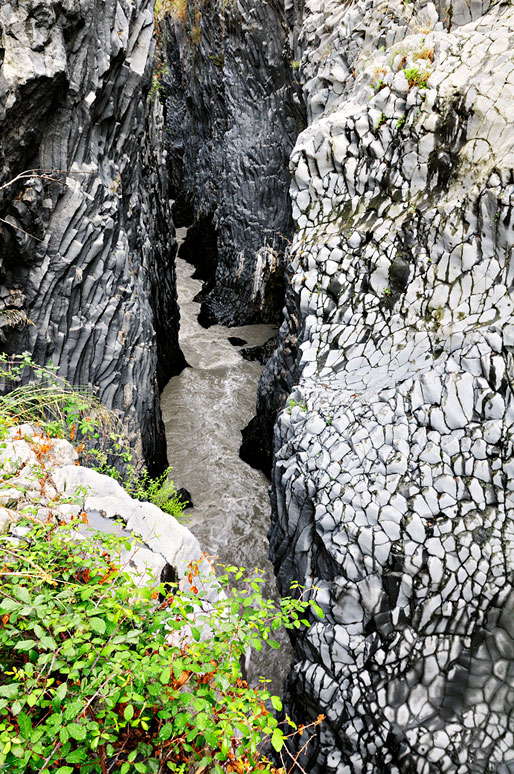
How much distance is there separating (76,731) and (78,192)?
6.10 metres

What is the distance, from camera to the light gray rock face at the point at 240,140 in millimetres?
12562

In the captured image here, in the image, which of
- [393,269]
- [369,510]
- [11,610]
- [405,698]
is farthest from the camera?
[393,269]

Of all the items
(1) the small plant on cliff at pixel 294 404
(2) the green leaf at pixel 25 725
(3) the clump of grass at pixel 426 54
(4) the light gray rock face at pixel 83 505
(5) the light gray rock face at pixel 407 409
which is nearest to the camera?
(2) the green leaf at pixel 25 725

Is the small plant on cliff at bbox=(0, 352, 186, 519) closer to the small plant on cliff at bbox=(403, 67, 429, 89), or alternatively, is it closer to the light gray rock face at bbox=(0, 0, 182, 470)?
the light gray rock face at bbox=(0, 0, 182, 470)

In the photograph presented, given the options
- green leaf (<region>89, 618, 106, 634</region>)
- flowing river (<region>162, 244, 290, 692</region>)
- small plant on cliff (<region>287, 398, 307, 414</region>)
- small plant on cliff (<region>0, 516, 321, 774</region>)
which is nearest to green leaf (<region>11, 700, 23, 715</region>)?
small plant on cliff (<region>0, 516, 321, 774</region>)

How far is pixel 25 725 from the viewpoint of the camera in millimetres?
1990

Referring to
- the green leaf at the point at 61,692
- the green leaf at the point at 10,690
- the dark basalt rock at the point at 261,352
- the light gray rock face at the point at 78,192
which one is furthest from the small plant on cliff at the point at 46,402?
the dark basalt rock at the point at 261,352

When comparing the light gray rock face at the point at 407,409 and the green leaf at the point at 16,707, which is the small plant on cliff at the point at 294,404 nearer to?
the light gray rock face at the point at 407,409

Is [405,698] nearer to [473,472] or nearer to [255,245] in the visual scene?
[473,472]

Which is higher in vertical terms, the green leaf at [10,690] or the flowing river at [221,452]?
the green leaf at [10,690]

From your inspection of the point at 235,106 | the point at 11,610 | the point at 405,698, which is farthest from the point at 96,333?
the point at 235,106

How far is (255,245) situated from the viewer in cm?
1498

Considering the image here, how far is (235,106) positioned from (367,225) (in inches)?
418

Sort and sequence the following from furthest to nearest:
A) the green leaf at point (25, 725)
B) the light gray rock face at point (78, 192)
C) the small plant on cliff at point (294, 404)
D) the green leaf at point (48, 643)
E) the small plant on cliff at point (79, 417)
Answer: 1. the small plant on cliff at point (294, 404)
2. the light gray rock face at point (78, 192)
3. the small plant on cliff at point (79, 417)
4. the green leaf at point (48, 643)
5. the green leaf at point (25, 725)
